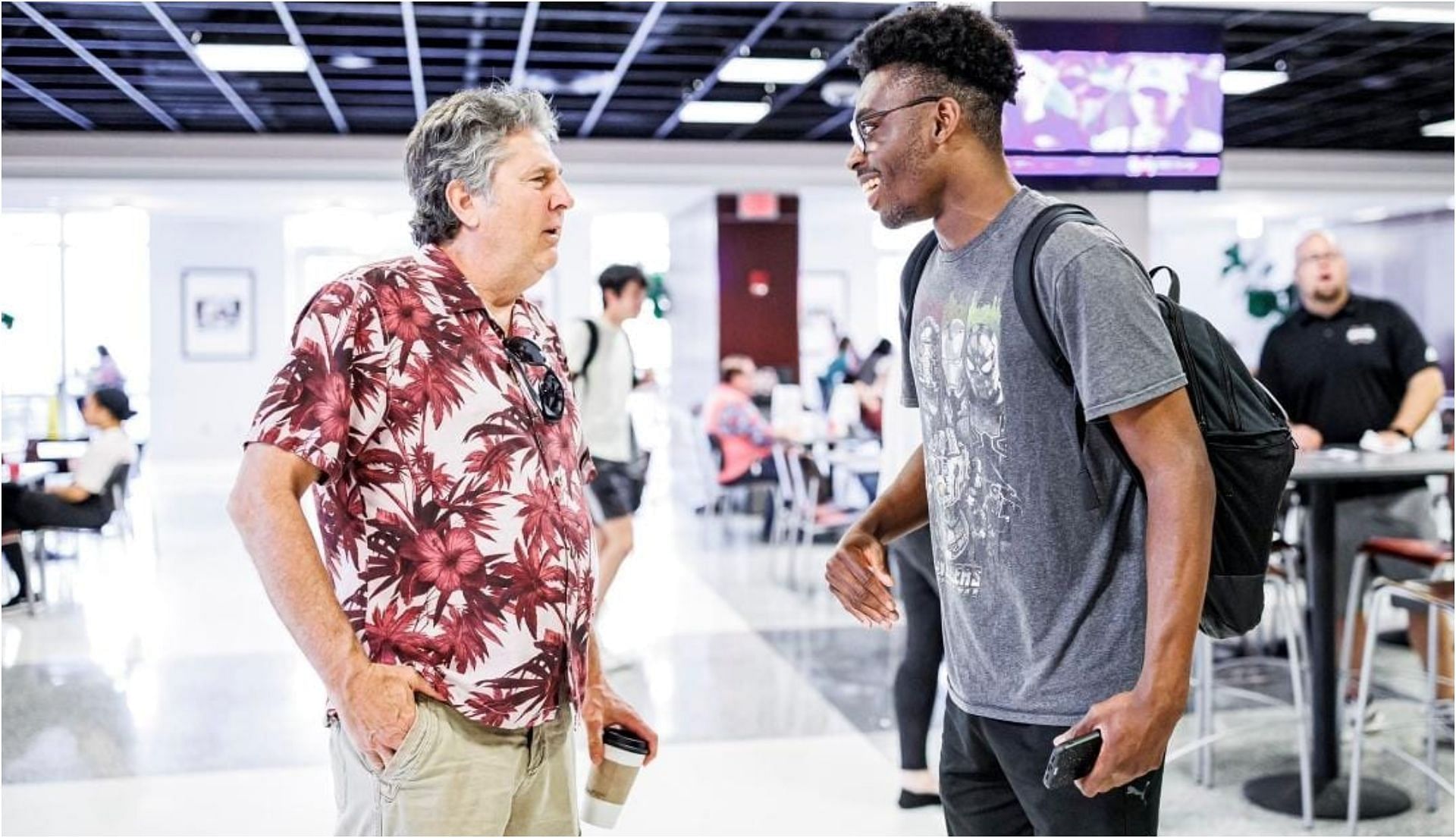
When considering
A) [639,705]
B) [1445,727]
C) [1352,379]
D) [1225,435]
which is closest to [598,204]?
[639,705]

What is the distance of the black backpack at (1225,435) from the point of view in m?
1.38

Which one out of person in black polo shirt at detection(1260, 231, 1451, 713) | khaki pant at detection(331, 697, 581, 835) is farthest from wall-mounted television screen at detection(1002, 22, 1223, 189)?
khaki pant at detection(331, 697, 581, 835)

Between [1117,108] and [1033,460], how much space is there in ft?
8.62

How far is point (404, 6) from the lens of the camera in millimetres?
7504

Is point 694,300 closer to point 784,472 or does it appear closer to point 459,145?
point 784,472

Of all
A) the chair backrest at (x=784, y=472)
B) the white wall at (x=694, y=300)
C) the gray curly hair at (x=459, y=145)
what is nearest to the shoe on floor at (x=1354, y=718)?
the gray curly hair at (x=459, y=145)

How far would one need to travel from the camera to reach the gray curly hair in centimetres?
166

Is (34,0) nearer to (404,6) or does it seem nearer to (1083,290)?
(404,6)

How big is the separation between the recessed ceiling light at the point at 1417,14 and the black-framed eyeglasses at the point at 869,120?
19.4 ft

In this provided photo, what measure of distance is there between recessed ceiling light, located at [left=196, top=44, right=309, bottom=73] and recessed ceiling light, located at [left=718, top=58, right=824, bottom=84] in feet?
9.47

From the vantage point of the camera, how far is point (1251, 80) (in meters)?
9.98

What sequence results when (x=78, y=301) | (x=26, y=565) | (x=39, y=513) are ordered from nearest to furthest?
(x=26, y=565) < (x=39, y=513) < (x=78, y=301)

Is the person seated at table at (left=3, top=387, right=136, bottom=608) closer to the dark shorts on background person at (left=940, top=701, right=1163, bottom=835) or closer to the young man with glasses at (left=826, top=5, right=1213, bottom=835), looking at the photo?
the dark shorts on background person at (left=940, top=701, right=1163, bottom=835)

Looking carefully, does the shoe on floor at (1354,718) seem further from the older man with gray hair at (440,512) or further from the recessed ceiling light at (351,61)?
the recessed ceiling light at (351,61)
